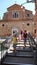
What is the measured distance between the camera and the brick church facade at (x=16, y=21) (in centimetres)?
4762

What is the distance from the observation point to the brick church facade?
47.6 meters

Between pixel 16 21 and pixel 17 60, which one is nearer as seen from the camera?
pixel 17 60

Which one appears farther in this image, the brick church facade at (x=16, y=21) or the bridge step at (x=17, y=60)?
the brick church facade at (x=16, y=21)

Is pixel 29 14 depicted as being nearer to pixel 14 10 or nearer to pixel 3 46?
pixel 14 10

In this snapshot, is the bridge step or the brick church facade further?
the brick church facade

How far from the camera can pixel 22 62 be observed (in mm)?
9695

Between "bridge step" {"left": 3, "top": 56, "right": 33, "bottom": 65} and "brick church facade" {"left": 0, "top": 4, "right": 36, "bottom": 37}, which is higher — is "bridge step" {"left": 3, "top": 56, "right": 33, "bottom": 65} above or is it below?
below

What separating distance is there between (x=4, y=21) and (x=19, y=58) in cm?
3895

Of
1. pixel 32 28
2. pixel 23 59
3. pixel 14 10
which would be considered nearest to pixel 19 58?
pixel 23 59

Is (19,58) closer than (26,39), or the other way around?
(19,58)

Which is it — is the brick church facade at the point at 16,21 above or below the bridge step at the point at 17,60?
above

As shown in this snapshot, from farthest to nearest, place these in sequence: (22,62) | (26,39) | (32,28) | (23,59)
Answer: (32,28) → (26,39) → (23,59) → (22,62)

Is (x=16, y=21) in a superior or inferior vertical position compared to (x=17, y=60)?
superior

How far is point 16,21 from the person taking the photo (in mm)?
48281
